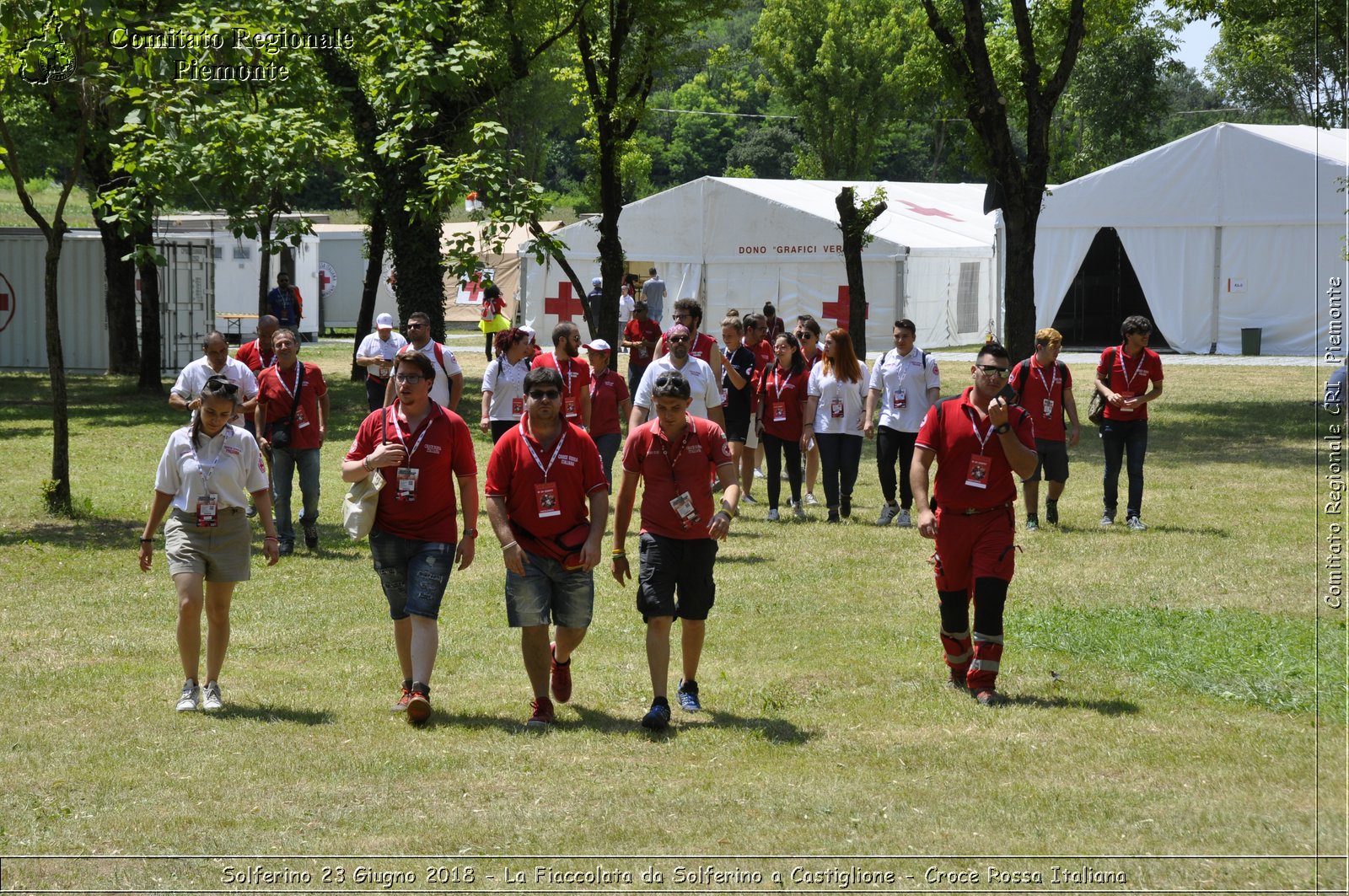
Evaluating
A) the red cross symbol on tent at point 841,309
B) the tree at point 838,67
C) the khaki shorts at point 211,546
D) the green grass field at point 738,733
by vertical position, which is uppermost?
the tree at point 838,67

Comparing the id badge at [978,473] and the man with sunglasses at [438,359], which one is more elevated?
the man with sunglasses at [438,359]

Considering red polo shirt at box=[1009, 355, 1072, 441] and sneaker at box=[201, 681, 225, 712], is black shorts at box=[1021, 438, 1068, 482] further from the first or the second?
sneaker at box=[201, 681, 225, 712]

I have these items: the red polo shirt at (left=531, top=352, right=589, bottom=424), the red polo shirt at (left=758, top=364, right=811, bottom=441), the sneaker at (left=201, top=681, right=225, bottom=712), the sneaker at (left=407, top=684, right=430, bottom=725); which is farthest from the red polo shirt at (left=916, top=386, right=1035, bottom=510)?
the red polo shirt at (left=758, top=364, right=811, bottom=441)

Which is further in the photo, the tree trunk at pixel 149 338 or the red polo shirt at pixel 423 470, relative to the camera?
the tree trunk at pixel 149 338

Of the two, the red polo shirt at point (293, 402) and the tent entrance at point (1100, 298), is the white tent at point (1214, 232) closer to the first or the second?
the tent entrance at point (1100, 298)

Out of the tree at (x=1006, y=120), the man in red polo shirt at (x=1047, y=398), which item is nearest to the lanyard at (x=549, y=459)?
the man in red polo shirt at (x=1047, y=398)

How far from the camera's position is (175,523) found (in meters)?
7.38

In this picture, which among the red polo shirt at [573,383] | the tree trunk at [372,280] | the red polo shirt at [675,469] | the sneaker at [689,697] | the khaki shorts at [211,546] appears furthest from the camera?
the tree trunk at [372,280]

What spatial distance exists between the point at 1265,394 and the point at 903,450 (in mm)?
14913

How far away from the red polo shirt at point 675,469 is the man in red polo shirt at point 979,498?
43.2 inches

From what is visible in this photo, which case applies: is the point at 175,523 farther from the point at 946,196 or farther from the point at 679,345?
the point at 946,196

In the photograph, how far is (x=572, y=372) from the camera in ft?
38.6

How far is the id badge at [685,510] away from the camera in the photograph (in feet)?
23.3

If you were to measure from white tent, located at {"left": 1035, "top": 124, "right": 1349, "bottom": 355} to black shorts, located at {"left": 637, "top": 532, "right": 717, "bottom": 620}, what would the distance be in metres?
26.6
